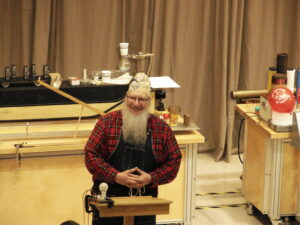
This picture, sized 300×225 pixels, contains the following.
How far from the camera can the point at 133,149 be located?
3211 mm

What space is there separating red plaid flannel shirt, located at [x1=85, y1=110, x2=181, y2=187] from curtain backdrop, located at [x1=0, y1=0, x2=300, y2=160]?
2166 mm

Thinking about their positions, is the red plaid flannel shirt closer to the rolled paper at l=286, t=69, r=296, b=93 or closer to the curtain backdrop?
the rolled paper at l=286, t=69, r=296, b=93

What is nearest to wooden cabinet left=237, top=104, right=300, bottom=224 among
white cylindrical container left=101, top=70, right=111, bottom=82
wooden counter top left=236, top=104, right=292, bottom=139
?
wooden counter top left=236, top=104, right=292, bottom=139

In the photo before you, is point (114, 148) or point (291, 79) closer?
point (114, 148)

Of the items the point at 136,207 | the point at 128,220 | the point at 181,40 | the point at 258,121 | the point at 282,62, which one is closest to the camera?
the point at 136,207

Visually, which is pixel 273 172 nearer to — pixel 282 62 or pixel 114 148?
pixel 282 62

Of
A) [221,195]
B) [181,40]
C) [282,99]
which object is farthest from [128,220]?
[181,40]

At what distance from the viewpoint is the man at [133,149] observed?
318 cm

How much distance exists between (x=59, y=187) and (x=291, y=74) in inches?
69.3

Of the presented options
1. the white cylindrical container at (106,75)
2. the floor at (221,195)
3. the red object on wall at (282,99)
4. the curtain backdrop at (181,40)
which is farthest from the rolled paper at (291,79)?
the curtain backdrop at (181,40)

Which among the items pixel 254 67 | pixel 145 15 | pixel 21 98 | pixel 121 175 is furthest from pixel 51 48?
pixel 121 175

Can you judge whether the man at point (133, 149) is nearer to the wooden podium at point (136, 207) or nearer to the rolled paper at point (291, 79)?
the wooden podium at point (136, 207)

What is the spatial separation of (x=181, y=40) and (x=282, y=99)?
1781mm

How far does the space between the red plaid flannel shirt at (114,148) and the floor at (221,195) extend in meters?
1.45
